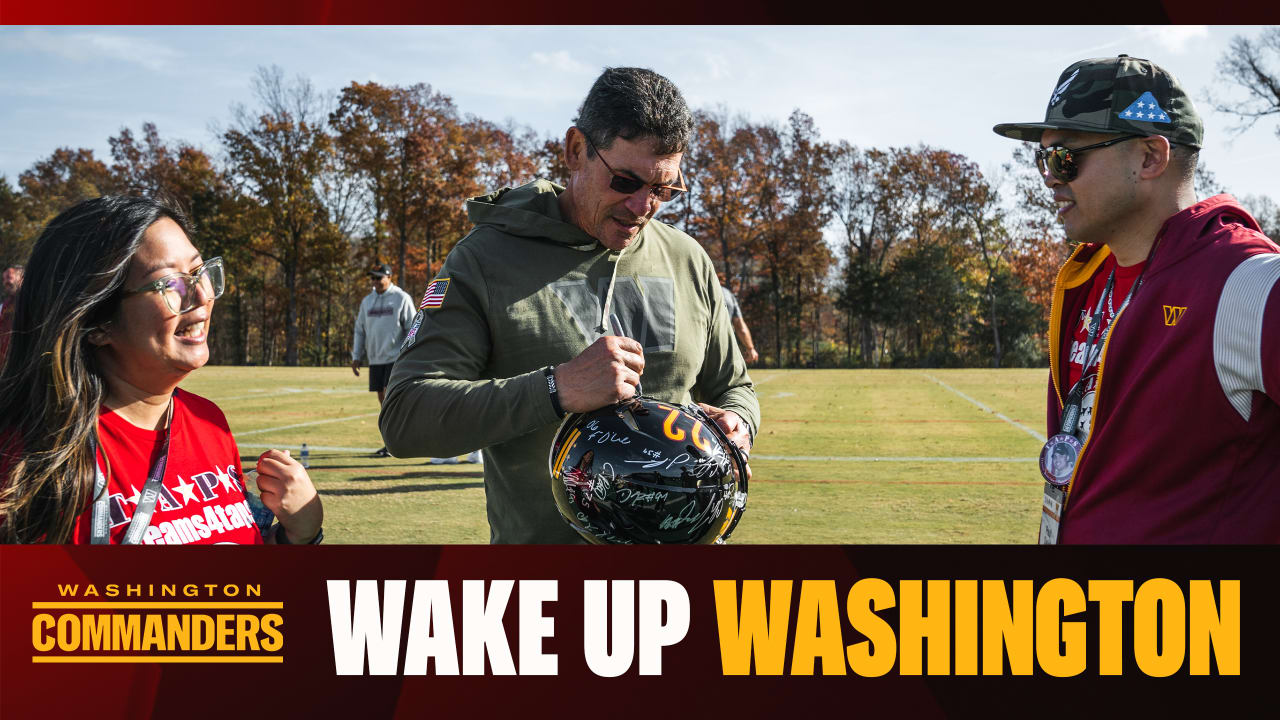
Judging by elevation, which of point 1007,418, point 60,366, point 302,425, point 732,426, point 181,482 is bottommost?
point 1007,418

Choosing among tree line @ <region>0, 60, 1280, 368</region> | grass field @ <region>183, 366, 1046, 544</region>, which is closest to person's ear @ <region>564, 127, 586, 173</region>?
grass field @ <region>183, 366, 1046, 544</region>

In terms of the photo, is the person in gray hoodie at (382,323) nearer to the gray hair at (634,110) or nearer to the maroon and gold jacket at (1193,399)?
the gray hair at (634,110)

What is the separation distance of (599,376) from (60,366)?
1520 mm

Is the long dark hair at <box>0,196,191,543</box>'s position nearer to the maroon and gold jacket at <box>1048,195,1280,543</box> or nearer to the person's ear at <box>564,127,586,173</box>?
the person's ear at <box>564,127,586,173</box>

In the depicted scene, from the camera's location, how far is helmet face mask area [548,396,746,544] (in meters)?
2.80

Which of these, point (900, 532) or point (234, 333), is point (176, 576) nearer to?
point (900, 532)

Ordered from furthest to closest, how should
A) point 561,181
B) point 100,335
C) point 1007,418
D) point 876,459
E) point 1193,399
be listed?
point 561,181
point 1007,418
point 876,459
point 100,335
point 1193,399

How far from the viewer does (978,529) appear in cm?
789

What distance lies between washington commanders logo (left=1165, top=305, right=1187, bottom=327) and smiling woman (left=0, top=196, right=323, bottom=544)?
249cm

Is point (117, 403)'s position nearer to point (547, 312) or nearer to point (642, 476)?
point (547, 312)

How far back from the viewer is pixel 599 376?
9.05 ft

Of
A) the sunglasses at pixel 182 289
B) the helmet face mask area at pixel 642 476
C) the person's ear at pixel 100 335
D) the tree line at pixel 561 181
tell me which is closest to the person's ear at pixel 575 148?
the helmet face mask area at pixel 642 476

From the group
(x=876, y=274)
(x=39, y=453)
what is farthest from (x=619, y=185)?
(x=876, y=274)

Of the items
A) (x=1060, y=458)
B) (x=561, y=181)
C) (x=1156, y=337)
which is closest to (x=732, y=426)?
(x=1060, y=458)
